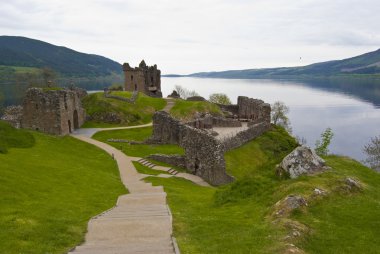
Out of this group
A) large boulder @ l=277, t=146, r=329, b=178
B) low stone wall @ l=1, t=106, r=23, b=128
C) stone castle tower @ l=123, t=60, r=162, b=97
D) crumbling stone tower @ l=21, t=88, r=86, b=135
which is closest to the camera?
large boulder @ l=277, t=146, r=329, b=178

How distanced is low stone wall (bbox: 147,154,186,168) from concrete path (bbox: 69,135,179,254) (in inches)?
740

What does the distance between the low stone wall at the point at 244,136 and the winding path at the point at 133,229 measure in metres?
24.9

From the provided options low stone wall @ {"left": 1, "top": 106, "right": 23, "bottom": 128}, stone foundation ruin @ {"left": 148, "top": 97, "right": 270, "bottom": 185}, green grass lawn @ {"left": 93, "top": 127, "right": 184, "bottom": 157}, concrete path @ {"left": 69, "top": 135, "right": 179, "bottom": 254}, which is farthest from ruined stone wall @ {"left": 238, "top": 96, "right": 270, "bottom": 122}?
concrete path @ {"left": 69, "top": 135, "right": 179, "bottom": 254}

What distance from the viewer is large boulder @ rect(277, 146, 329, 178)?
22.3 metres

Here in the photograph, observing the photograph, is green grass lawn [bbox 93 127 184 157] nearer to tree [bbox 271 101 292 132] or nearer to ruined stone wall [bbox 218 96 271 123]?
ruined stone wall [bbox 218 96 271 123]

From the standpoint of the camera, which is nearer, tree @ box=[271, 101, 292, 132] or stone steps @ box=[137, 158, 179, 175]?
stone steps @ box=[137, 158, 179, 175]

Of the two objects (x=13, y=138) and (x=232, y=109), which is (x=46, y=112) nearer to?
(x=13, y=138)

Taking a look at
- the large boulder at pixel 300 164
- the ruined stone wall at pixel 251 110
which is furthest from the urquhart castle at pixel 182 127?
the large boulder at pixel 300 164

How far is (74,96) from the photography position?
216 ft

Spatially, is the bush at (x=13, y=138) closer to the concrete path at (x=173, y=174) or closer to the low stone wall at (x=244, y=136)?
the concrete path at (x=173, y=174)

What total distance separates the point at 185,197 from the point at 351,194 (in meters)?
11.8

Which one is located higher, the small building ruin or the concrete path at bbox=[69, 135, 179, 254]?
the small building ruin

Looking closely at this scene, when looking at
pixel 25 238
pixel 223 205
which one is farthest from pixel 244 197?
pixel 25 238

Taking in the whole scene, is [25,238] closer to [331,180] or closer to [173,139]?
[331,180]
